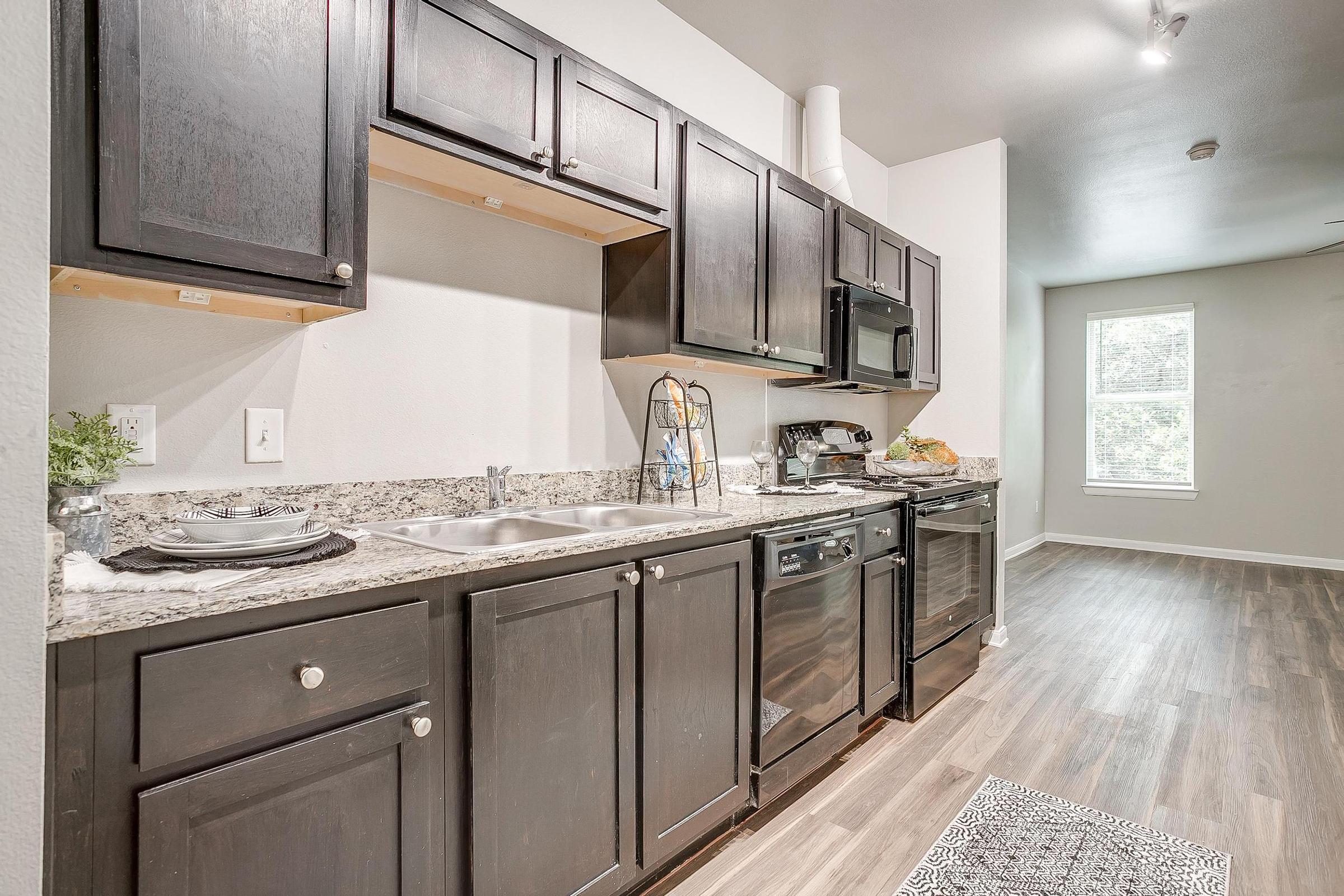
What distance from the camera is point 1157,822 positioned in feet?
6.66

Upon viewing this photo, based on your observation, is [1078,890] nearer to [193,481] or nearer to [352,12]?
[193,481]

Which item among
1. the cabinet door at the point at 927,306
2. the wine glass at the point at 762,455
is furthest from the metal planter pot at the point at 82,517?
the cabinet door at the point at 927,306

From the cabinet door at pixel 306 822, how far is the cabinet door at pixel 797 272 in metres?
1.89

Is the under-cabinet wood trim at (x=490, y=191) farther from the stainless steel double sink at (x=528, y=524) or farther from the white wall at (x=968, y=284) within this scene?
the white wall at (x=968, y=284)

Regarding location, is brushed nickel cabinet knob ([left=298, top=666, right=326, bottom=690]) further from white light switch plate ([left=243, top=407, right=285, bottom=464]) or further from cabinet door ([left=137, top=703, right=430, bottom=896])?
white light switch plate ([left=243, top=407, right=285, bottom=464])

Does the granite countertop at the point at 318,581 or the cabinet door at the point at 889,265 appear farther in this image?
the cabinet door at the point at 889,265

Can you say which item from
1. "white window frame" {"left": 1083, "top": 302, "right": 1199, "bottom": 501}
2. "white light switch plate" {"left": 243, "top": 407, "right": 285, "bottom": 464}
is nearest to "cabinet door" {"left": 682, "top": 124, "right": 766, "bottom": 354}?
"white light switch plate" {"left": 243, "top": 407, "right": 285, "bottom": 464}

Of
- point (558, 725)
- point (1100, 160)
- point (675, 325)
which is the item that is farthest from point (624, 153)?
point (1100, 160)

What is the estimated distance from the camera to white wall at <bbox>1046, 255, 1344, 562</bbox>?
576 centimetres

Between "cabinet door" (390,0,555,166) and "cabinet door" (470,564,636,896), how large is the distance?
1054mm

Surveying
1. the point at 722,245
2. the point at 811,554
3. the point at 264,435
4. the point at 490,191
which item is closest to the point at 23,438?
the point at 264,435

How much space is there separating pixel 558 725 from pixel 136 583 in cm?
78

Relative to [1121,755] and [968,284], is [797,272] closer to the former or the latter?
[968,284]

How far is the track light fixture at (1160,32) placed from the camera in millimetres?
2477
